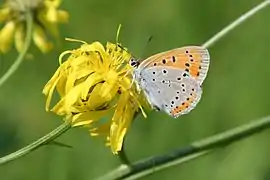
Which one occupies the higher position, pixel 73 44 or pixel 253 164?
pixel 73 44

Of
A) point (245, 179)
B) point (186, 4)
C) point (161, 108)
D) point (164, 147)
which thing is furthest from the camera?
point (186, 4)

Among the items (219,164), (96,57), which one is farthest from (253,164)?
(96,57)

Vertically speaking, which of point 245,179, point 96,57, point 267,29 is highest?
point 96,57

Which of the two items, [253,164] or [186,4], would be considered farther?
[186,4]

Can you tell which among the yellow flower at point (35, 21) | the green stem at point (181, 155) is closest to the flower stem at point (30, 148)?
the green stem at point (181, 155)

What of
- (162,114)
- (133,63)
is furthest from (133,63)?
(162,114)

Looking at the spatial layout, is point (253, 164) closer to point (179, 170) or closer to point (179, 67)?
point (179, 170)

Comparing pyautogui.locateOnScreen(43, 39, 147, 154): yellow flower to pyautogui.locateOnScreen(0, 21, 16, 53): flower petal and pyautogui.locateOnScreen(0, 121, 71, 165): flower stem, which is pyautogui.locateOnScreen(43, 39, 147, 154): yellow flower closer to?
pyautogui.locateOnScreen(0, 121, 71, 165): flower stem

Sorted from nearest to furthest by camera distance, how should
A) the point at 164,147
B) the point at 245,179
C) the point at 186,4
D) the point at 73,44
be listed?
the point at 245,179 < the point at 164,147 < the point at 73,44 < the point at 186,4
